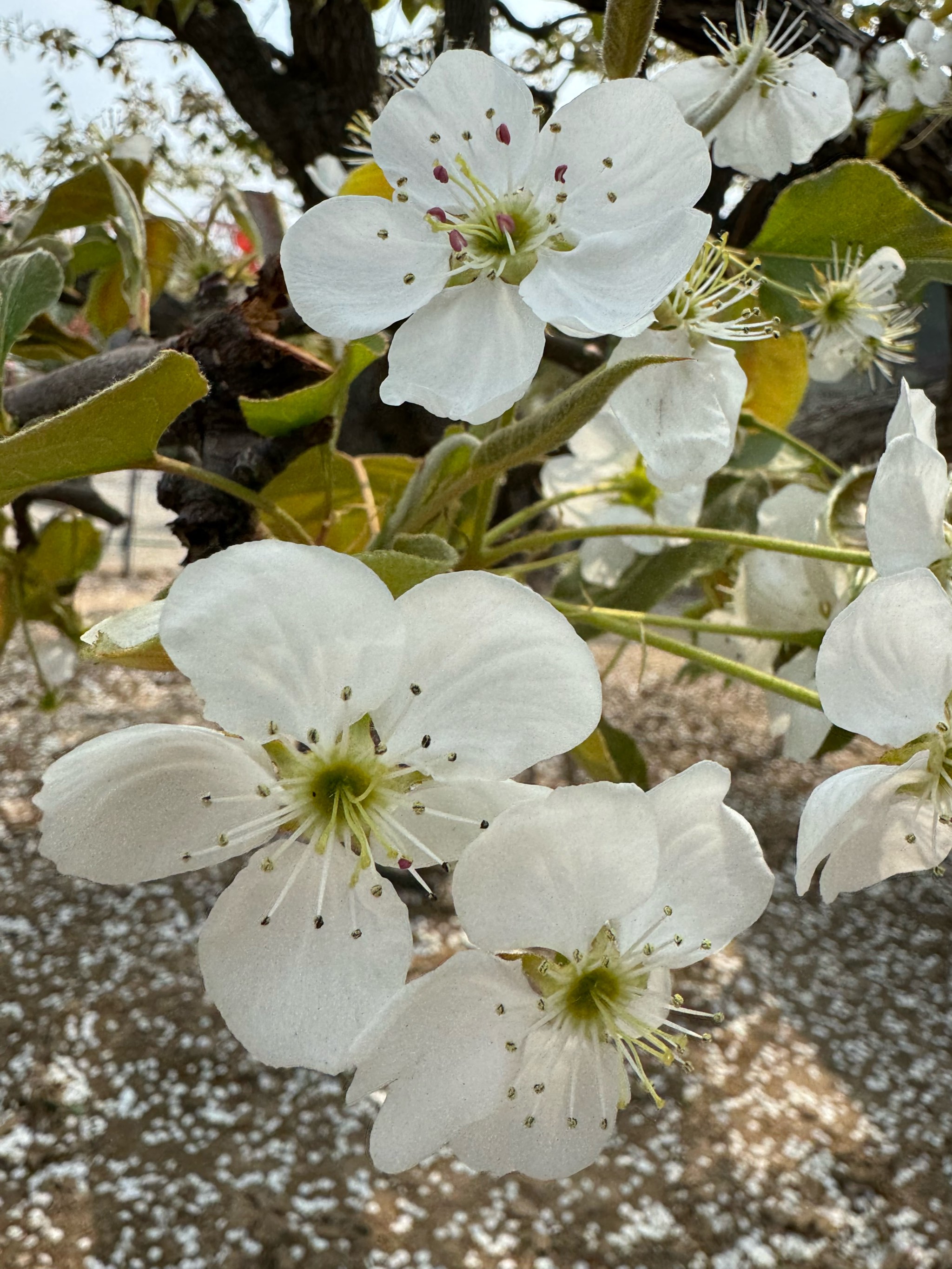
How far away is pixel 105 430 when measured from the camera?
27cm

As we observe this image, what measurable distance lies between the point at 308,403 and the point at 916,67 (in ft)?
2.31

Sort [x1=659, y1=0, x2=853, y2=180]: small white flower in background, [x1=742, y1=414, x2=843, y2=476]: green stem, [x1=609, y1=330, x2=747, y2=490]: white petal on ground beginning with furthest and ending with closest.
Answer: [x1=742, y1=414, x2=843, y2=476]: green stem → [x1=659, y1=0, x2=853, y2=180]: small white flower in background → [x1=609, y1=330, x2=747, y2=490]: white petal on ground

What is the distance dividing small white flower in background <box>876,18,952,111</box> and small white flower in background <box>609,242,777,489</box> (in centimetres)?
53

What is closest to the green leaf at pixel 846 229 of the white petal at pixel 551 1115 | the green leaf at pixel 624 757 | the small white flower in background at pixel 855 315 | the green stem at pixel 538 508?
the small white flower in background at pixel 855 315

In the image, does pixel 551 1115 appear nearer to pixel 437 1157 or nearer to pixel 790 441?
pixel 790 441

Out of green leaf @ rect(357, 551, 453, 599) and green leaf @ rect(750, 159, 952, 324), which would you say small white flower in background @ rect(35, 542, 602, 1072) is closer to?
green leaf @ rect(357, 551, 453, 599)

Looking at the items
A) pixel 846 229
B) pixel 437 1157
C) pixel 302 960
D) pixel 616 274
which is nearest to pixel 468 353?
pixel 616 274

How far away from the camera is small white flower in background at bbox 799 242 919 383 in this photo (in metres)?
0.44

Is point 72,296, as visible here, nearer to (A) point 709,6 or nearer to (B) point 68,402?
(B) point 68,402

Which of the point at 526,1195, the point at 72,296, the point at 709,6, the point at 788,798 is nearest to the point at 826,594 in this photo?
the point at 72,296

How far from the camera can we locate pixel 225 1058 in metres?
1.40

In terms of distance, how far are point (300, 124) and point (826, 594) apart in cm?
106

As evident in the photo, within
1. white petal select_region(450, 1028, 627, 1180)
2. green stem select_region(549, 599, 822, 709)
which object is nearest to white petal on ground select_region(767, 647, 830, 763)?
green stem select_region(549, 599, 822, 709)

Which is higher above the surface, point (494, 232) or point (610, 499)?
point (494, 232)
